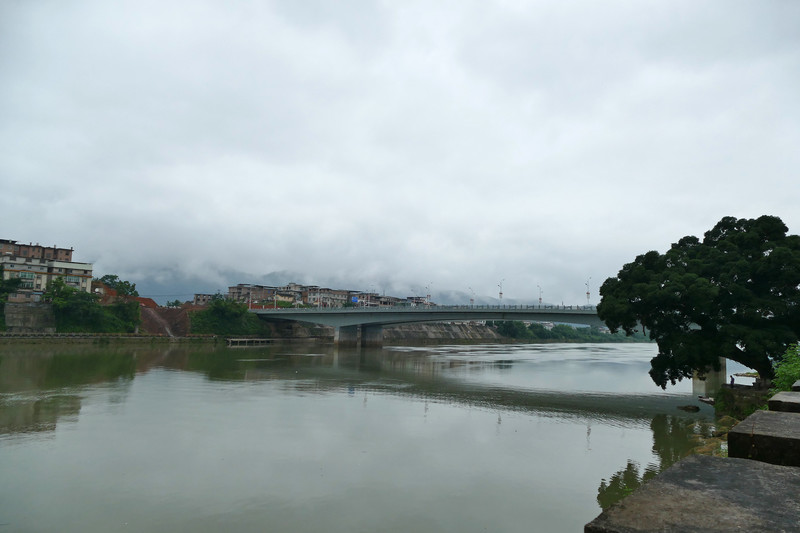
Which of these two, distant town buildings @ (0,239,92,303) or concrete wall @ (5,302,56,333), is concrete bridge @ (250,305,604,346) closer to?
distant town buildings @ (0,239,92,303)

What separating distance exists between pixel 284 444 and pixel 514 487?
7.98 meters

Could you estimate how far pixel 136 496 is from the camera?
11977 mm

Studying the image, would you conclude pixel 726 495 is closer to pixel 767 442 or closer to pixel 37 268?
pixel 767 442

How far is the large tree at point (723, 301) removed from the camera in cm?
2348

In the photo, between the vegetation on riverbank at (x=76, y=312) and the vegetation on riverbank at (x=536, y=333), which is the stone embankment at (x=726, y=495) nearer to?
the vegetation on riverbank at (x=76, y=312)

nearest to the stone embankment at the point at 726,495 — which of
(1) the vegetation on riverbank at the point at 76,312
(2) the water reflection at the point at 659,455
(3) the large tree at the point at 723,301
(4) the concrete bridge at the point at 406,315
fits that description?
(2) the water reflection at the point at 659,455

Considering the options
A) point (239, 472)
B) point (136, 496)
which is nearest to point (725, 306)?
point (239, 472)

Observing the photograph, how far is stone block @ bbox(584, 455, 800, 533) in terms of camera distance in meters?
2.67

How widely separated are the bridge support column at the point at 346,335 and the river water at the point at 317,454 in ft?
182

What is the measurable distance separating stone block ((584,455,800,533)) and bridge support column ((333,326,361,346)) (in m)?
85.4

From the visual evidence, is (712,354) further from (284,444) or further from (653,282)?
(284,444)

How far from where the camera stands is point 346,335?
89.8 m

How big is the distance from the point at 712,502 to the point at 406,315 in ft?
258

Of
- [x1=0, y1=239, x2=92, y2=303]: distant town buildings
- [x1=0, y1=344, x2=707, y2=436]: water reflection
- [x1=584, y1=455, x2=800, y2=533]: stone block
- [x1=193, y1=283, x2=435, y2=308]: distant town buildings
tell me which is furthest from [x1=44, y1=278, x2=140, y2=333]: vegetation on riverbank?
[x1=584, y1=455, x2=800, y2=533]: stone block
